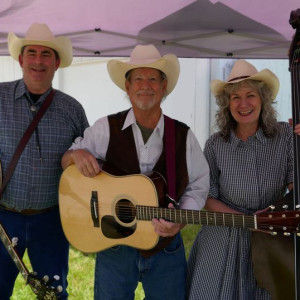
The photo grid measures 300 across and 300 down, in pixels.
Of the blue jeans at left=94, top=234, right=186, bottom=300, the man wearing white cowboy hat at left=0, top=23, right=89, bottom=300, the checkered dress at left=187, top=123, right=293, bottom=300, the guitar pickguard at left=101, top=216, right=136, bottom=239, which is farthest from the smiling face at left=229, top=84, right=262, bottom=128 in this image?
the man wearing white cowboy hat at left=0, top=23, right=89, bottom=300

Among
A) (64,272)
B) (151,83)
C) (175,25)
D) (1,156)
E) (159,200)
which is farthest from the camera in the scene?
(175,25)

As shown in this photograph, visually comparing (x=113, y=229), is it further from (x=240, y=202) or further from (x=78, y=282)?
(x=78, y=282)

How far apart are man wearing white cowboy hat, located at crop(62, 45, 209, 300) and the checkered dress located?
0.15 metres

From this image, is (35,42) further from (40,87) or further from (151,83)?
(151,83)

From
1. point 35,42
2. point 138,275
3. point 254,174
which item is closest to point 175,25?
point 35,42

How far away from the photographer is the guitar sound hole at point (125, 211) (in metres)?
2.64

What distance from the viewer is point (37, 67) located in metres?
3.04

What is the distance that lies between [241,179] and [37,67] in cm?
151

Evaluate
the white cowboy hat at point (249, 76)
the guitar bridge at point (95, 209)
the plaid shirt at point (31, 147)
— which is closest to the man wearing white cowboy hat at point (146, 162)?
the guitar bridge at point (95, 209)

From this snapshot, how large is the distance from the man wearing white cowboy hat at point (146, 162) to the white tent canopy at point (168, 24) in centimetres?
61

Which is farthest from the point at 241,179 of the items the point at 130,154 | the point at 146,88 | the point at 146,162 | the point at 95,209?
the point at 95,209

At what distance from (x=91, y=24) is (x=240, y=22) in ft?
3.71

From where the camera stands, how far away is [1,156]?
9.82 ft

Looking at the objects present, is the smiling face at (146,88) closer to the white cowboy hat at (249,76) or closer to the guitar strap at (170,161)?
the guitar strap at (170,161)
